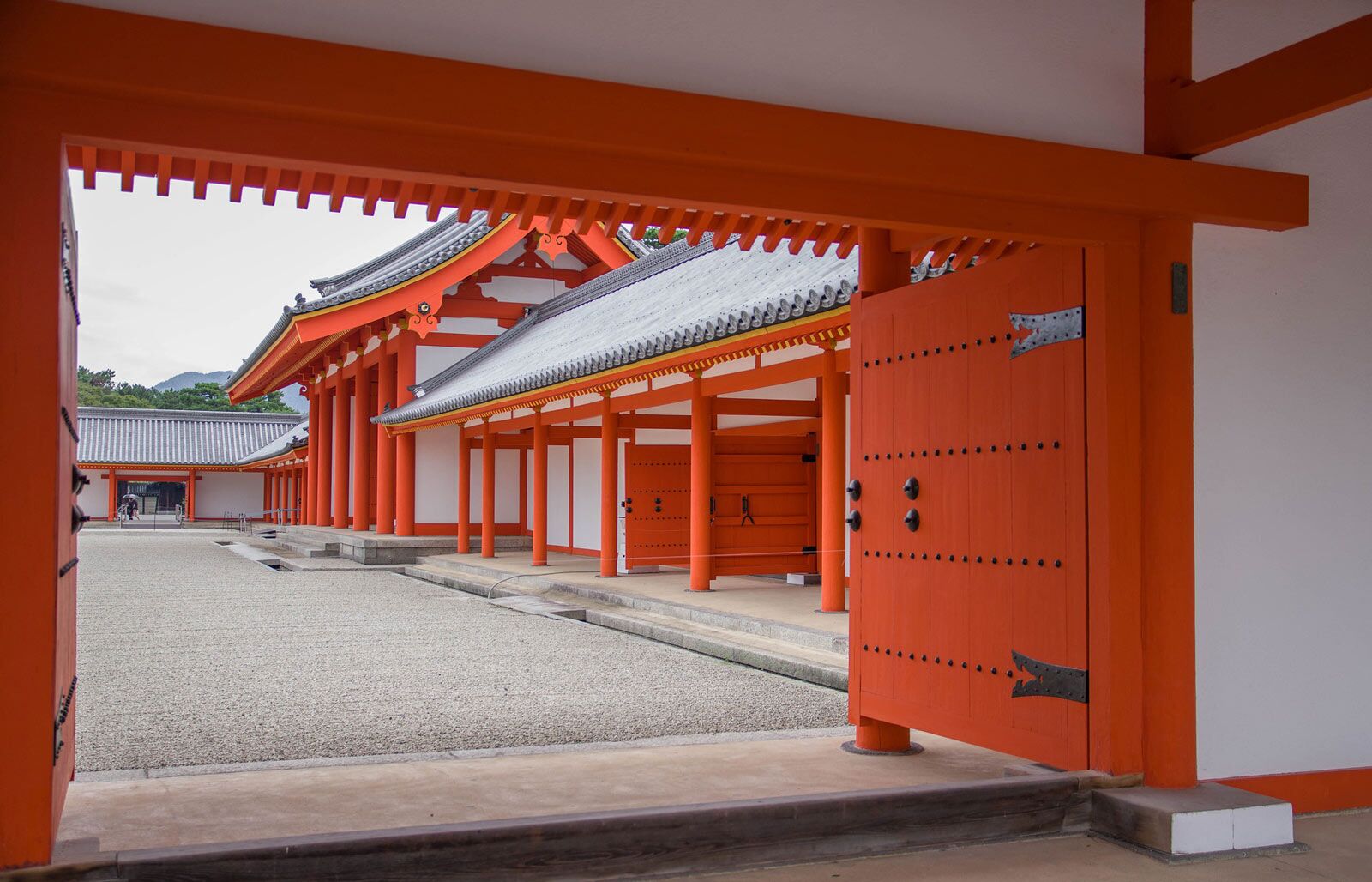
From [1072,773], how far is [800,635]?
181 inches

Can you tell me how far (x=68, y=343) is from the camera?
12.0 ft

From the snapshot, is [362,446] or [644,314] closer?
[644,314]

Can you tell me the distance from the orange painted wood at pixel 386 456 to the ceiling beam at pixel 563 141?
19081mm

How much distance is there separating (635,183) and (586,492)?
1507 cm

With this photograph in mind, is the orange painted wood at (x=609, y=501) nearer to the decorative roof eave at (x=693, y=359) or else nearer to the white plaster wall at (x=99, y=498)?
the decorative roof eave at (x=693, y=359)

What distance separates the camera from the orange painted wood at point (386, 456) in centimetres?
2220

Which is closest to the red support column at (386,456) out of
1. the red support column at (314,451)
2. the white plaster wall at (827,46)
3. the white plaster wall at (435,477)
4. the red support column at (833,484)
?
the white plaster wall at (435,477)

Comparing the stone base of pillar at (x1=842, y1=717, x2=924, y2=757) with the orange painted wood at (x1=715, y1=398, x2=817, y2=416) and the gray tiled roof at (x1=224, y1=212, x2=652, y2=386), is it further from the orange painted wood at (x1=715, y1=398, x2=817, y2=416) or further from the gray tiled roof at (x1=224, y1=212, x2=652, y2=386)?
the gray tiled roof at (x1=224, y1=212, x2=652, y2=386)

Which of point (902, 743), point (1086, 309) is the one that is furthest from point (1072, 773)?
point (1086, 309)

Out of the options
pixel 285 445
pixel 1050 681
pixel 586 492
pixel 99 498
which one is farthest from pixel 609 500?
pixel 99 498

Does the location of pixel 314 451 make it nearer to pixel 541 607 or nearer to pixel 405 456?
pixel 405 456

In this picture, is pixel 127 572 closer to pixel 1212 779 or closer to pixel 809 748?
pixel 809 748

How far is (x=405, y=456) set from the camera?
21.6 meters

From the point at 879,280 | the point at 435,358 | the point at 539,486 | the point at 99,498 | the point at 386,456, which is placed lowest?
the point at 99,498
